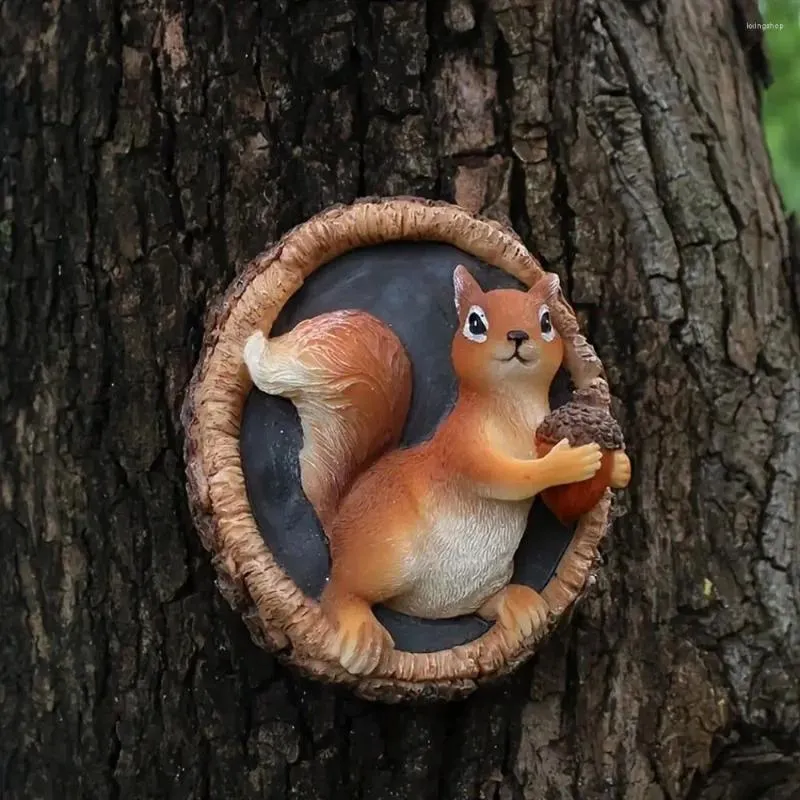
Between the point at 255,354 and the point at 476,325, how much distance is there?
233 millimetres

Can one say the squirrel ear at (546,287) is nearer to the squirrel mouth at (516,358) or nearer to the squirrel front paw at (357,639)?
the squirrel mouth at (516,358)

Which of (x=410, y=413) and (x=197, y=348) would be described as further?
(x=197, y=348)

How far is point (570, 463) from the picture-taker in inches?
35.2

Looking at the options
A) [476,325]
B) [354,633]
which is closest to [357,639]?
[354,633]

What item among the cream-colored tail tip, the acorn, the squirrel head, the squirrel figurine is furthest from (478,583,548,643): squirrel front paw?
the cream-colored tail tip

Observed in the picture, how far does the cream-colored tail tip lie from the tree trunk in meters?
0.17

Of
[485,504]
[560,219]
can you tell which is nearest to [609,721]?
[485,504]

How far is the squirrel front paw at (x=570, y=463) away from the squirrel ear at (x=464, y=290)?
0.18m

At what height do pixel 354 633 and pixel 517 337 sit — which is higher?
pixel 517 337

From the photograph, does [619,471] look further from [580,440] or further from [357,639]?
[357,639]

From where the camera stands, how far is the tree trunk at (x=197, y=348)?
3.61 ft

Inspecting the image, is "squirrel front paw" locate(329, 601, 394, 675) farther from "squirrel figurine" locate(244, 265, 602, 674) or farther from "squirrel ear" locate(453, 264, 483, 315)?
"squirrel ear" locate(453, 264, 483, 315)

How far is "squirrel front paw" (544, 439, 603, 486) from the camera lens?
89 cm

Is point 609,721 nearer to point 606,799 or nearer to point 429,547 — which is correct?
point 606,799
